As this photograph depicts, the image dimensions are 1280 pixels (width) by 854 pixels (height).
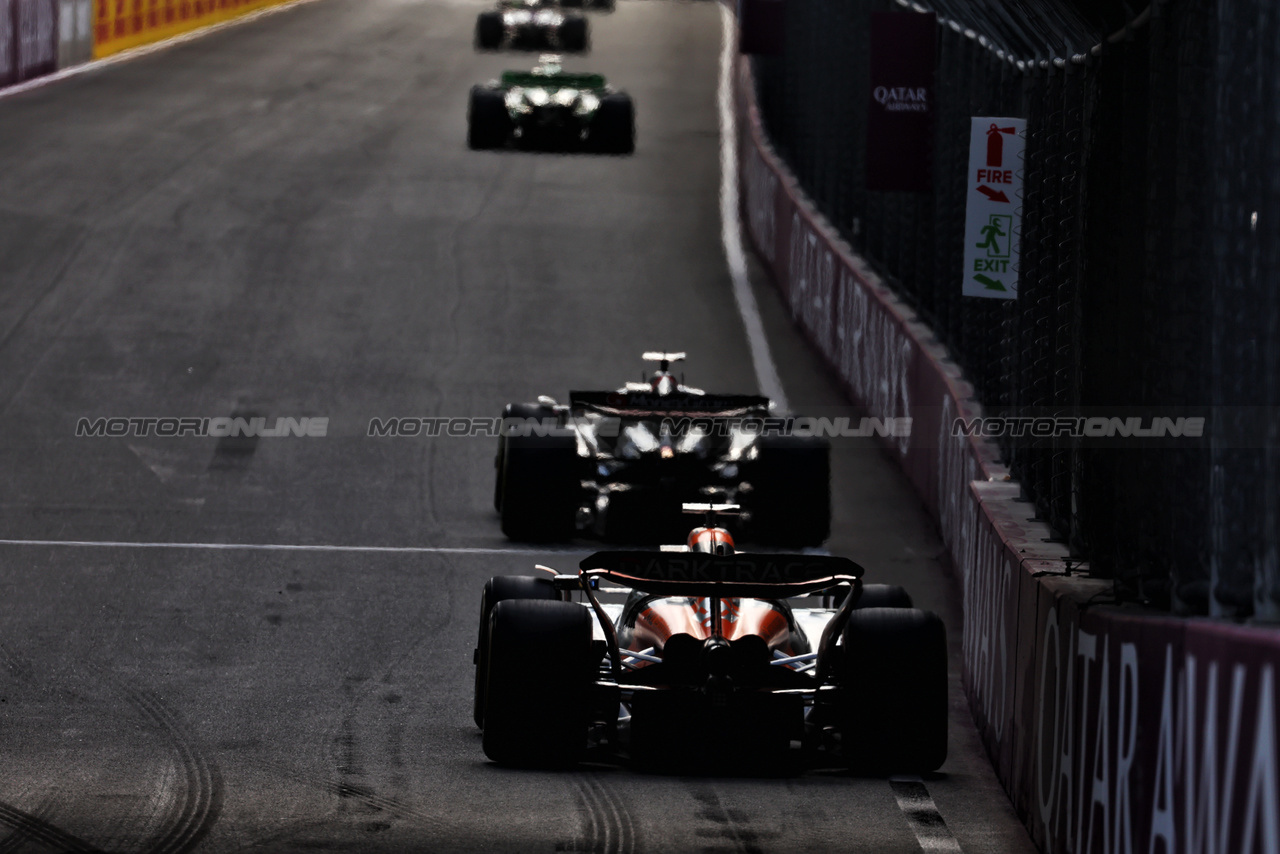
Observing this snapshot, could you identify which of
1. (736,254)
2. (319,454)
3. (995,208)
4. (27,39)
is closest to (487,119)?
(736,254)

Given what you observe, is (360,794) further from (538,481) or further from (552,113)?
(552,113)

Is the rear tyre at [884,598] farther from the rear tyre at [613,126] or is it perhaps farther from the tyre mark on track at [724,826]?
the rear tyre at [613,126]

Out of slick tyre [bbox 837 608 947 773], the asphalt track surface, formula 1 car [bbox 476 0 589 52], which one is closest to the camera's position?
the asphalt track surface

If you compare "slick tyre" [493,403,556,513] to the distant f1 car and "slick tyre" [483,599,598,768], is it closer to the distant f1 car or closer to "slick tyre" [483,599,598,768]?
"slick tyre" [483,599,598,768]

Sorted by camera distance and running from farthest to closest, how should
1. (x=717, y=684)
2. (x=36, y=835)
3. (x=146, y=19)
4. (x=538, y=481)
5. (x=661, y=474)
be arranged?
1. (x=146, y=19)
2. (x=661, y=474)
3. (x=538, y=481)
4. (x=717, y=684)
5. (x=36, y=835)

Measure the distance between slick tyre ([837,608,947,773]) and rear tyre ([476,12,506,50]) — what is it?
116ft

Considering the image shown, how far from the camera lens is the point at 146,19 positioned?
40156 millimetres

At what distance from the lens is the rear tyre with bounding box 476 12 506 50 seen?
42.7m

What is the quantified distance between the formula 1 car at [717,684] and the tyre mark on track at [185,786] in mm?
1178

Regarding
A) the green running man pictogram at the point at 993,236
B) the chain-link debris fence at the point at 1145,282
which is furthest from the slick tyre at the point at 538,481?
the green running man pictogram at the point at 993,236

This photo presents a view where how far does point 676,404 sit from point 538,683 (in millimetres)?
5533

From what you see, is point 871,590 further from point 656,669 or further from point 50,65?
point 50,65

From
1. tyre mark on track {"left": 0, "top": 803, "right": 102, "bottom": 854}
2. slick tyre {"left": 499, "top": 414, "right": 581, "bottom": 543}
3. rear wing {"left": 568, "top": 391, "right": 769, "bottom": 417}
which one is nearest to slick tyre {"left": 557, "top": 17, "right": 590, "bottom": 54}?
rear wing {"left": 568, "top": 391, "right": 769, "bottom": 417}

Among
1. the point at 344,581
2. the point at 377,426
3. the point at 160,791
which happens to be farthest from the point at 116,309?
the point at 160,791
